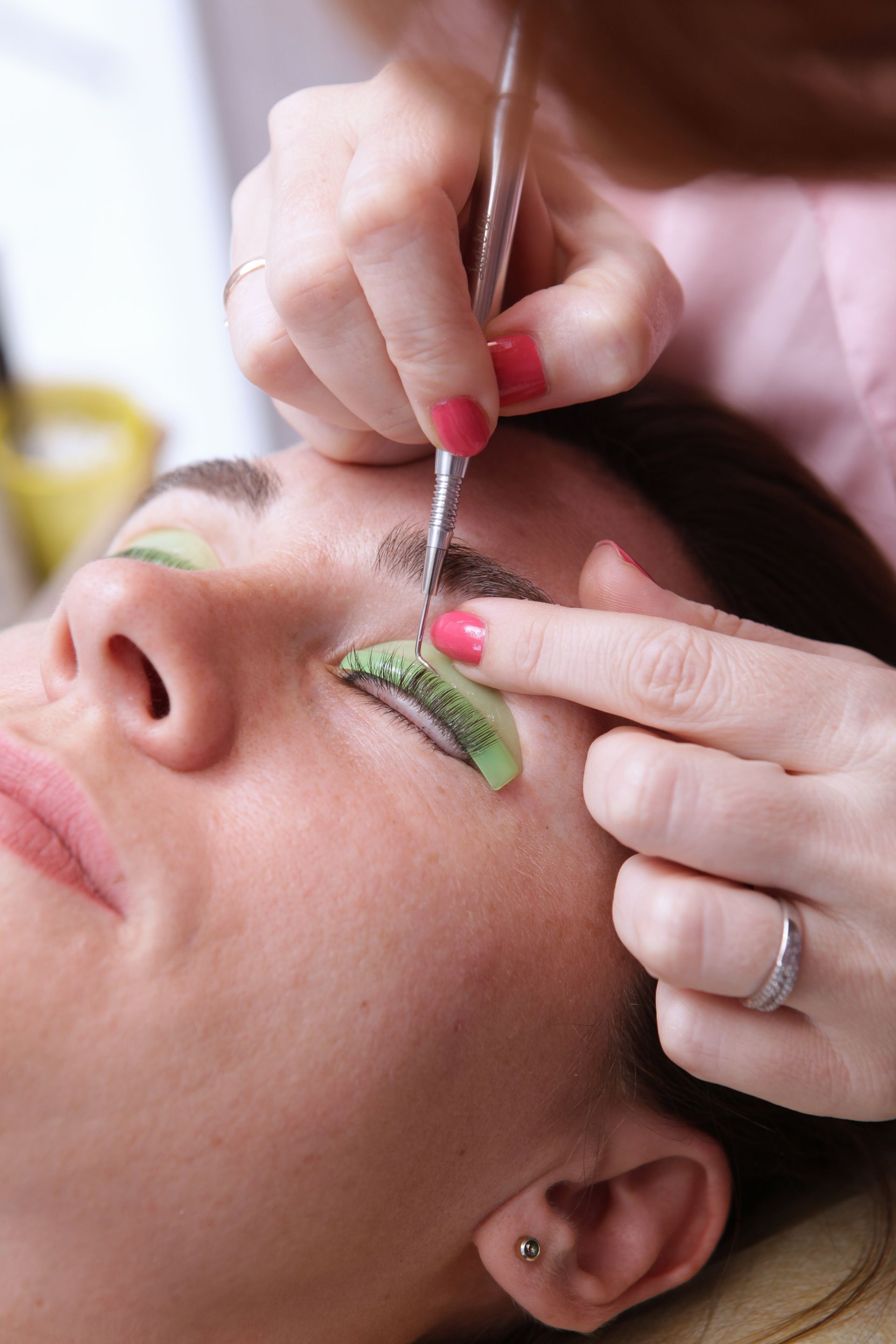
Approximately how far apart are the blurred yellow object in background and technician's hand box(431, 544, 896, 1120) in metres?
1.71

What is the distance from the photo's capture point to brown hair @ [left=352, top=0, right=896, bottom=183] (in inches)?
16.9

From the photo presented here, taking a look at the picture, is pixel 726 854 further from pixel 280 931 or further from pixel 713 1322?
pixel 713 1322

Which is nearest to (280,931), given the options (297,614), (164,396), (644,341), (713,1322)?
(297,614)

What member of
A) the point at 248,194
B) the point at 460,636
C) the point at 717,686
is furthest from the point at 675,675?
the point at 248,194

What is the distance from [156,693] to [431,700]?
219mm

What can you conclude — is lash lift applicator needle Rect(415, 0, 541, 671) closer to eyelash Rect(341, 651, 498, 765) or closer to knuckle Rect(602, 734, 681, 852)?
eyelash Rect(341, 651, 498, 765)

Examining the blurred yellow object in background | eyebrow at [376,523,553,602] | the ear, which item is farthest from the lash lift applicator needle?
the blurred yellow object in background

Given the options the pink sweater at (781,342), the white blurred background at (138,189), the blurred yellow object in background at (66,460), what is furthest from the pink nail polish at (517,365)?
the blurred yellow object in background at (66,460)

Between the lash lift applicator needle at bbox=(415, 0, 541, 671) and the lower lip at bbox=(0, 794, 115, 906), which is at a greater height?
the lash lift applicator needle at bbox=(415, 0, 541, 671)

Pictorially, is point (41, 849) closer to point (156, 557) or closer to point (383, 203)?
point (156, 557)

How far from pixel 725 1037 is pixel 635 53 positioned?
633 millimetres

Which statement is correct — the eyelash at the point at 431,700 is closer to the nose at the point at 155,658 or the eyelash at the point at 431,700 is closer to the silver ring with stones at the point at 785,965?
the nose at the point at 155,658

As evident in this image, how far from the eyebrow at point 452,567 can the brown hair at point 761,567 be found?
277 mm

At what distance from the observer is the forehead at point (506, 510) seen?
0.89m
